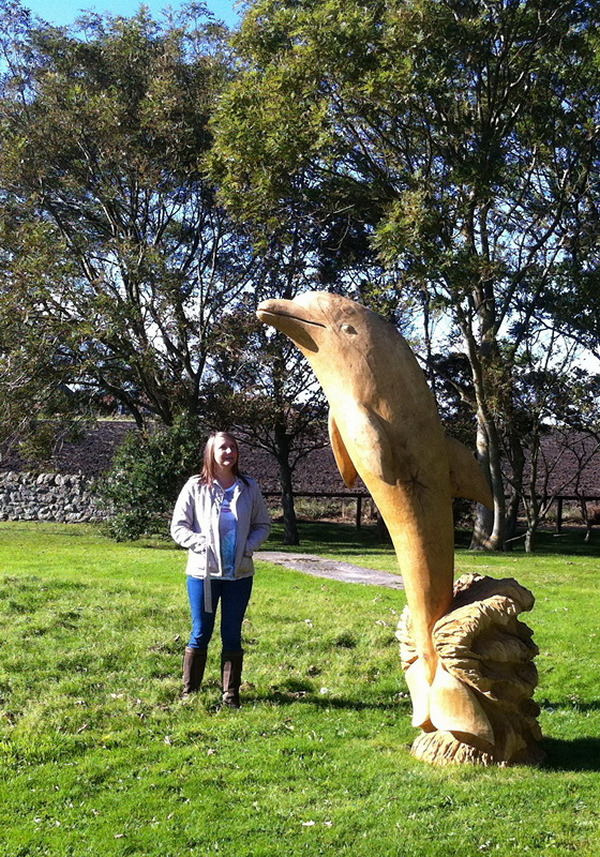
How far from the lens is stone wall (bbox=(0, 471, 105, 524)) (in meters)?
29.9

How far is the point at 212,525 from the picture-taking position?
7066 mm

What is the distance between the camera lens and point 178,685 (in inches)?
306

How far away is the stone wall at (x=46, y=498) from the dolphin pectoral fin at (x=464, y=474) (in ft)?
81.7

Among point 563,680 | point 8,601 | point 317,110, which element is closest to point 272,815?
point 563,680

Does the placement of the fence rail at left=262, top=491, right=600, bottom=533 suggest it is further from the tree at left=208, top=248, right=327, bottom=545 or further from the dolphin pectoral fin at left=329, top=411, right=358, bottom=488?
the dolphin pectoral fin at left=329, top=411, right=358, bottom=488

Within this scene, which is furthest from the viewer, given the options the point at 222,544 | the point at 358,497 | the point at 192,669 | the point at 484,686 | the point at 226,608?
the point at 358,497

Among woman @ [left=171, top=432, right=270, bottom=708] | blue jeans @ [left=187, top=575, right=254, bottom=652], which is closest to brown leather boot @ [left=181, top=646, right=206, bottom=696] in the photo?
woman @ [left=171, top=432, right=270, bottom=708]

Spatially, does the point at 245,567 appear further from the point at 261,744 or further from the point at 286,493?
the point at 286,493

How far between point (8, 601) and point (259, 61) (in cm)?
1363

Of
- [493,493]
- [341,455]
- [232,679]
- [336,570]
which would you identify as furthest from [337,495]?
[341,455]

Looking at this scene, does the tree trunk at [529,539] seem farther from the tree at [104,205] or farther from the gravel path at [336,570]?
the tree at [104,205]

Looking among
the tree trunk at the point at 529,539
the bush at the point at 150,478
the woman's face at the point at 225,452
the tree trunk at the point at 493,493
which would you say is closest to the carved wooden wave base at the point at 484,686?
the woman's face at the point at 225,452

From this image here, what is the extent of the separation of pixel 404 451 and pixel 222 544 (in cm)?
194

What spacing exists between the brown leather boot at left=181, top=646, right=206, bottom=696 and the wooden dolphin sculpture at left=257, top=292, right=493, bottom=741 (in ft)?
6.79
